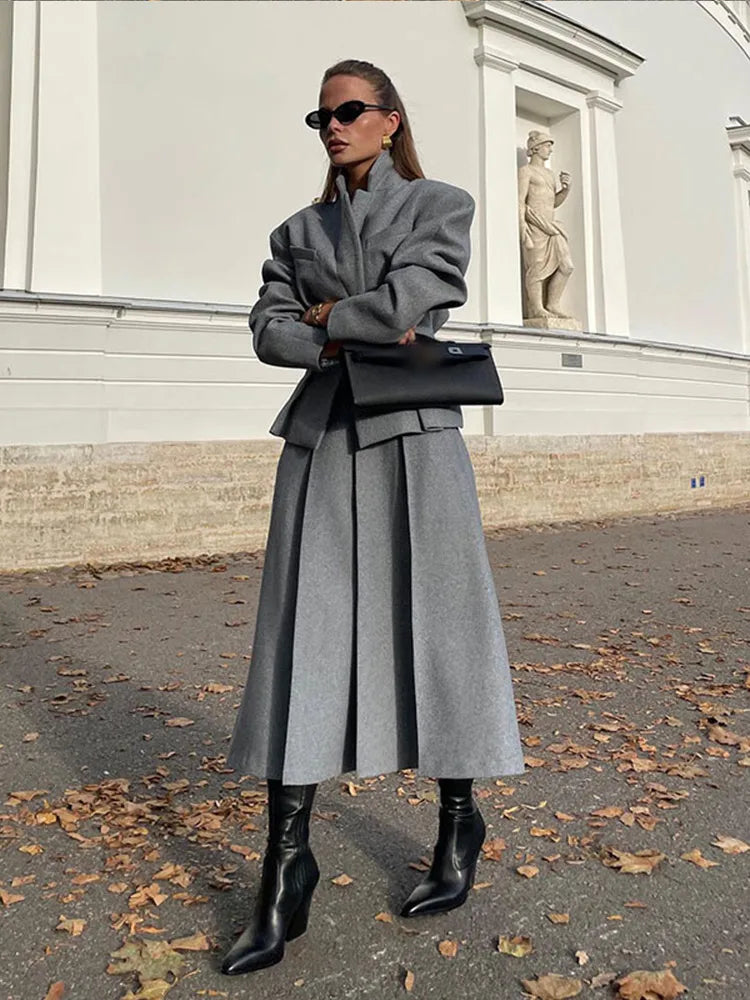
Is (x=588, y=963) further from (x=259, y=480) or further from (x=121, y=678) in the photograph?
(x=259, y=480)

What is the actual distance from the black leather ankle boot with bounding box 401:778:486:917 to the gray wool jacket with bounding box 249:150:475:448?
3.01ft

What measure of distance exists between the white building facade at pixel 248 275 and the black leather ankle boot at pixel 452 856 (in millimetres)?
6615

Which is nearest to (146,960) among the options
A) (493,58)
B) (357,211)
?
(357,211)

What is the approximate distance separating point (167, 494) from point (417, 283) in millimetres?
7097

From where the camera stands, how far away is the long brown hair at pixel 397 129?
2289 mm

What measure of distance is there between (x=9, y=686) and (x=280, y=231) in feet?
10.5

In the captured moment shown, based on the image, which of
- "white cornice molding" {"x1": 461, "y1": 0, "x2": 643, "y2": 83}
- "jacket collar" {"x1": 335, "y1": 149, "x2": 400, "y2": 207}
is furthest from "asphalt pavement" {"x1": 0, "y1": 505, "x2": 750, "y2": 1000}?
"white cornice molding" {"x1": 461, "y1": 0, "x2": 643, "y2": 83}

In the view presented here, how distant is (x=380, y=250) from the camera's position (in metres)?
2.18

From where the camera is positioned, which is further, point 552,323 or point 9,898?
point 552,323

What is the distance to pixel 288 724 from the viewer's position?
2080 millimetres

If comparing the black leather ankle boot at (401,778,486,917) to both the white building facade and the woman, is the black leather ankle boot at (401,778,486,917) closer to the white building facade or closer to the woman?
the woman

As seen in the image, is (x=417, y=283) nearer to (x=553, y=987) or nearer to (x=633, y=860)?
(x=553, y=987)

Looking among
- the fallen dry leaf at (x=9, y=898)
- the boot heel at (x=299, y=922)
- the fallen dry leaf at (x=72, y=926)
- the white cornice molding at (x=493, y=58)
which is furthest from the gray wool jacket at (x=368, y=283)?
the white cornice molding at (x=493, y=58)

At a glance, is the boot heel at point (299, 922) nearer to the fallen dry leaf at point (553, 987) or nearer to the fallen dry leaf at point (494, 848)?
the fallen dry leaf at point (553, 987)
